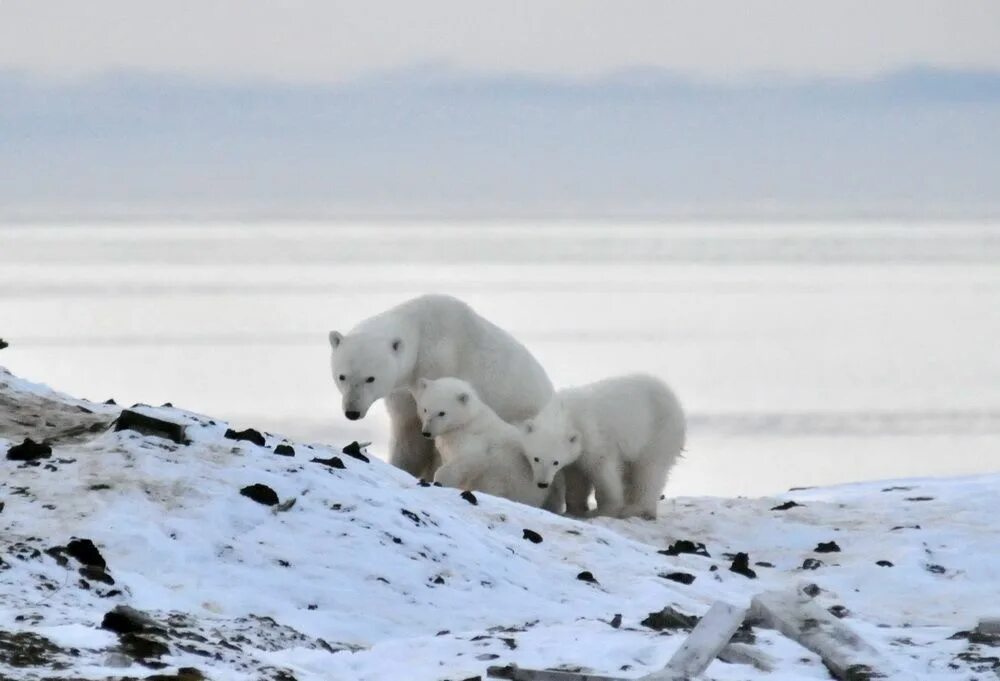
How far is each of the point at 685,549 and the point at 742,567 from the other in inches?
20.0

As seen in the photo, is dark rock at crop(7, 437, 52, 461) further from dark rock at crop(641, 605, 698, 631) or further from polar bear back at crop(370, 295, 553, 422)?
polar bear back at crop(370, 295, 553, 422)

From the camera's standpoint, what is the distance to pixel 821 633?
320 inches

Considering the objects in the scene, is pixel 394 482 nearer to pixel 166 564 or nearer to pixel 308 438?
pixel 166 564

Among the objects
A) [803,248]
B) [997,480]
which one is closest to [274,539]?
[997,480]

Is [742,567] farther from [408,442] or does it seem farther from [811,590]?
[408,442]

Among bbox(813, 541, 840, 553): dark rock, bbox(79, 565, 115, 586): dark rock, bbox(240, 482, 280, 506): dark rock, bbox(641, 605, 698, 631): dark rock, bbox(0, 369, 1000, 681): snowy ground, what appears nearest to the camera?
bbox(0, 369, 1000, 681): snowy ground

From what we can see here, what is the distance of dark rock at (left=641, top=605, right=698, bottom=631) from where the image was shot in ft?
27.5

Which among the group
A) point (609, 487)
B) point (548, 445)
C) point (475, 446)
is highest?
point (548, 445)

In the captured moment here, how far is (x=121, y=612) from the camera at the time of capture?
23.8 feet

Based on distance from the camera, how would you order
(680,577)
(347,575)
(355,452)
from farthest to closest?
(355,452)
(680,577)
(347,575)

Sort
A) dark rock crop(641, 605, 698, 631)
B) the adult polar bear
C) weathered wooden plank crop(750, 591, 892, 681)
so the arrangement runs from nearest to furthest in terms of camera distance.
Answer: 1. weathered wooden plank crop(750, 591, 892, 681)
2. dark rock crop(641, 605, 698, 631)
3. the adult polar bear

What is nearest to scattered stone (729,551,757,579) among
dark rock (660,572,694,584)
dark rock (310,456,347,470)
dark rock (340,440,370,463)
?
dark rock (660,572,694,584)

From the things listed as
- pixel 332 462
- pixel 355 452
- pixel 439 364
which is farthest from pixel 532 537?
pixel 439 364

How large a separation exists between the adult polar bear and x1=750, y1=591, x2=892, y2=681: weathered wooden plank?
5605mm
